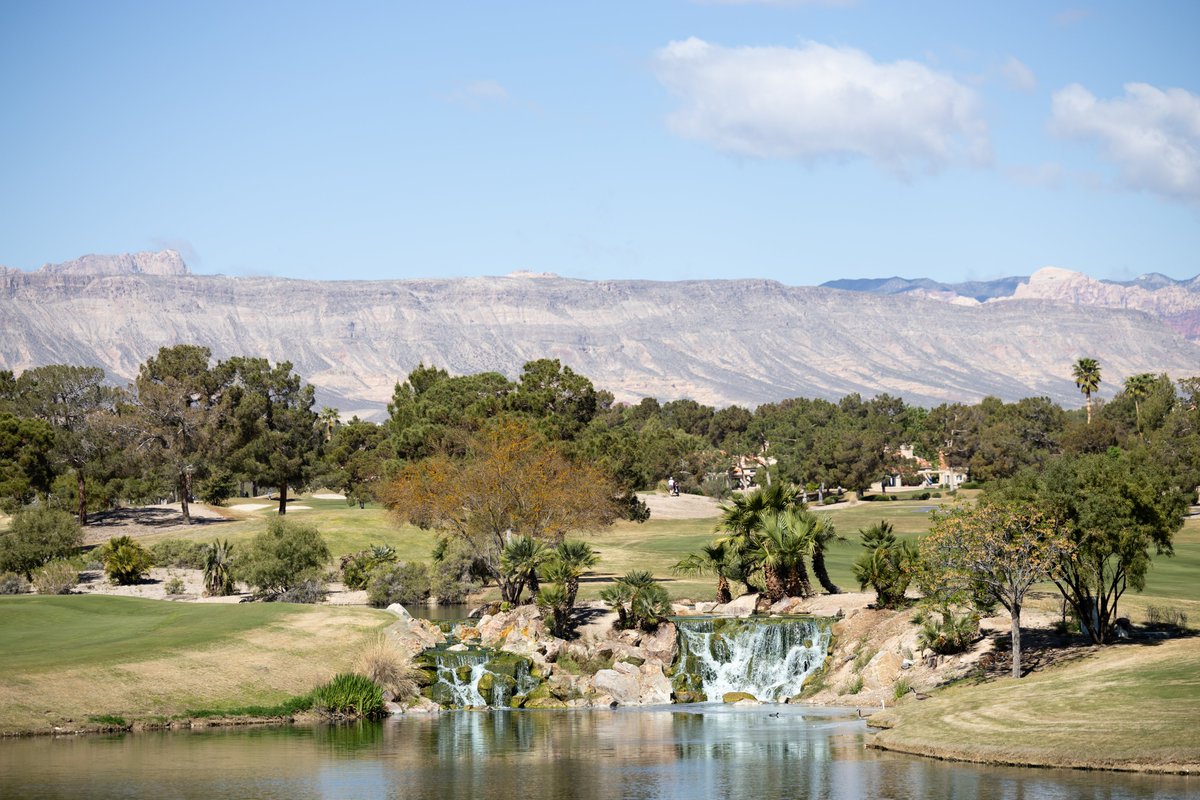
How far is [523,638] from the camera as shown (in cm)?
5250

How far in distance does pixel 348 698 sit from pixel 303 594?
21828 millimetres

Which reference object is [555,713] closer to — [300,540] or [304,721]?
[304,721]

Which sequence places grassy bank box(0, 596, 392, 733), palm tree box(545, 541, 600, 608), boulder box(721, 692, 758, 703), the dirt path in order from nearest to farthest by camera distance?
grassy bank box(0, 596, 392, 733)
boulder box(721, 692, 758, 703)
palm tree box(545, 541, 600, 608)
the dirt path

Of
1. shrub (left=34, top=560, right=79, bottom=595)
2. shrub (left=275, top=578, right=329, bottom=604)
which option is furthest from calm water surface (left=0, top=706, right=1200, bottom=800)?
shrub (left=34, top=560, right=79, bottom=595)

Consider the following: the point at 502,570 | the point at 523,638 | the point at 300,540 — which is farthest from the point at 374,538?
the point at 523,638

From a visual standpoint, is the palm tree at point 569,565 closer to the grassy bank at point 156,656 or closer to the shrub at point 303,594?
the grassy bank at point 156,656

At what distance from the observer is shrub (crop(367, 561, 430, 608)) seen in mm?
Result: 71812

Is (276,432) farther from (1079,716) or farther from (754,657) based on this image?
(1079,716)

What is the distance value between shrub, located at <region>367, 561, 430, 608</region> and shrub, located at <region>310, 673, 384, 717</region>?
24.0m

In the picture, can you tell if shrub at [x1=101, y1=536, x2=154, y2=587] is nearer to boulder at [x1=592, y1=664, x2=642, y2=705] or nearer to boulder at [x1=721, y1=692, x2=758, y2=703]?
boulder at [x1=592, y1=664, x2=642, y2=705]

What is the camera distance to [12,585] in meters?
71.8

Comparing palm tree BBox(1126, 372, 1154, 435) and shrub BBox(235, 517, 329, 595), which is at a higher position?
palm tree BBox(1126, 372, 1154, 435)

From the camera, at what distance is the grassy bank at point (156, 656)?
44062 mm

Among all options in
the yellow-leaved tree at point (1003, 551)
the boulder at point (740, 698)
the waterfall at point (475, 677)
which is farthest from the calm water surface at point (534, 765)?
the yellow-leaved tree at point (1003, 551)
